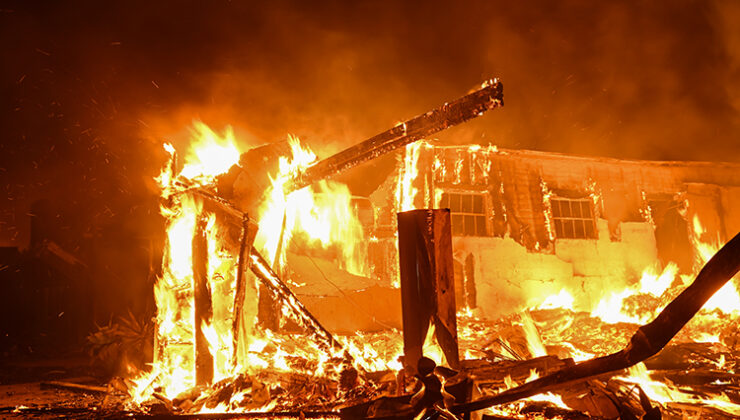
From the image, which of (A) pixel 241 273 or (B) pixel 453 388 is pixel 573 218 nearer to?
(A) pixel 241 273

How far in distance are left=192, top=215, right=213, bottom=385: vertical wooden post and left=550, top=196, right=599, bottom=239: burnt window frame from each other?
45.0ft

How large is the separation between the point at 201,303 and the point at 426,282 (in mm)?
3004

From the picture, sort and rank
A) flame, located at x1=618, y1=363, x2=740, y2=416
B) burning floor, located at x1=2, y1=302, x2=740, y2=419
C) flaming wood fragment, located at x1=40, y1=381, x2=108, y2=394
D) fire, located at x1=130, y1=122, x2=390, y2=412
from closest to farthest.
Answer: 1. burning floor, located at x1=2, y1=302, x2=740, y2=419
2. flame, located at x1=618, y1=363, x2=740, y2=416
3. fire, located at x1=130, y1=122, x2=390, y2=412
4. flaming wood fragment, located at x1=40, y1=381, x2=108, y2=394

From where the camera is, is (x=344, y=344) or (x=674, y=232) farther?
(x=674, y=232)

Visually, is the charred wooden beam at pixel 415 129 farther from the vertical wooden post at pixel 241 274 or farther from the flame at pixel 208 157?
the vertical wooden post at pixel 241 274

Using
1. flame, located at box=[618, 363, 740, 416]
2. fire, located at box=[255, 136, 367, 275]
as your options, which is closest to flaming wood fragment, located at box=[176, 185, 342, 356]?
flame, located at box=[618, 363, 740, 416]

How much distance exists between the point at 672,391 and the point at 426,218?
4.38 meters

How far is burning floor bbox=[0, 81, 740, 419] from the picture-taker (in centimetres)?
261

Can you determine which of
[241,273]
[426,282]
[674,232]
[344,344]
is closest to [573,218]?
[674,232]

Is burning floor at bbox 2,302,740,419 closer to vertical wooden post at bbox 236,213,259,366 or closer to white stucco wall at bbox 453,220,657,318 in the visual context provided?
vertical wooden post at bbox 236,213,259,366

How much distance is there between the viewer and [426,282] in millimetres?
3164

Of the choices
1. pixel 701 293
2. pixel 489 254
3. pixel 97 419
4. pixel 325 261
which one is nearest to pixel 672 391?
pixel 701 293

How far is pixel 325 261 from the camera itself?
12047 millimetres

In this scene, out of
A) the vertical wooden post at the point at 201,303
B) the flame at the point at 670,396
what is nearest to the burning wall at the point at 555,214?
the flame at the point at 670,396
